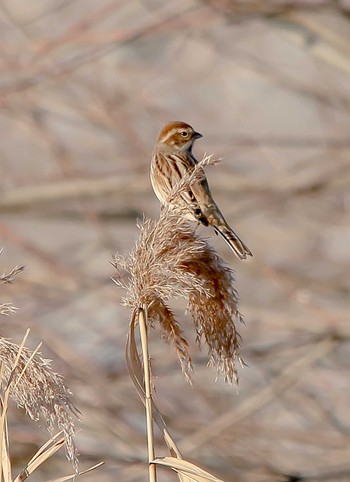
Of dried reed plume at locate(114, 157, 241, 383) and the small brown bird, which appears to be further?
the small brown bird

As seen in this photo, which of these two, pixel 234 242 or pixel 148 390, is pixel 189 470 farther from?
pixel 234 242

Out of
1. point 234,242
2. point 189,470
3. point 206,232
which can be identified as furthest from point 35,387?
point 206,232

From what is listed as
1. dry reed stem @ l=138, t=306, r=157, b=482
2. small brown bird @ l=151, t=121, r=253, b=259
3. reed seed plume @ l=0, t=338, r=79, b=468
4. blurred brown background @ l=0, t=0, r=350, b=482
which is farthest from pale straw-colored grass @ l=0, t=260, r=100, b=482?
blurred brown background @ l=0, t=0, r=350, b=482

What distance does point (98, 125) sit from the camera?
669 cm

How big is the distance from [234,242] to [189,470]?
0.87 metres

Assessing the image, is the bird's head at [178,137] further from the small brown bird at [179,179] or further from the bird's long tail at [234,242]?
the bird's long tail at [234,242]

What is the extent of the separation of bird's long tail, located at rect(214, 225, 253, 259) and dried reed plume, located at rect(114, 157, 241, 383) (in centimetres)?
41

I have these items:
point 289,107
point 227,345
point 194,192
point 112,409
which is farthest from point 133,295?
point 289,107

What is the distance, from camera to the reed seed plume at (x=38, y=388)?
213 cm

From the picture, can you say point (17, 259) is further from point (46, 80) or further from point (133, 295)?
point (133, 295)

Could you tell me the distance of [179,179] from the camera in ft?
10.6

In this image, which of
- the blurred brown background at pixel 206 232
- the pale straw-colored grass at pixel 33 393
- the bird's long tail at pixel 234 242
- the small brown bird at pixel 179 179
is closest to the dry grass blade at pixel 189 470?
the pale straw-colored grass at pixel 33 393

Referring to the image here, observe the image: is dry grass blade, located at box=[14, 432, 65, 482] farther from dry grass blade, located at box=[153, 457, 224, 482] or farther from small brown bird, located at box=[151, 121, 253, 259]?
small brown bird, located at box=[151, 121, 253, 259]

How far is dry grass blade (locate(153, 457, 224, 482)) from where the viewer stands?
206 centimetres
